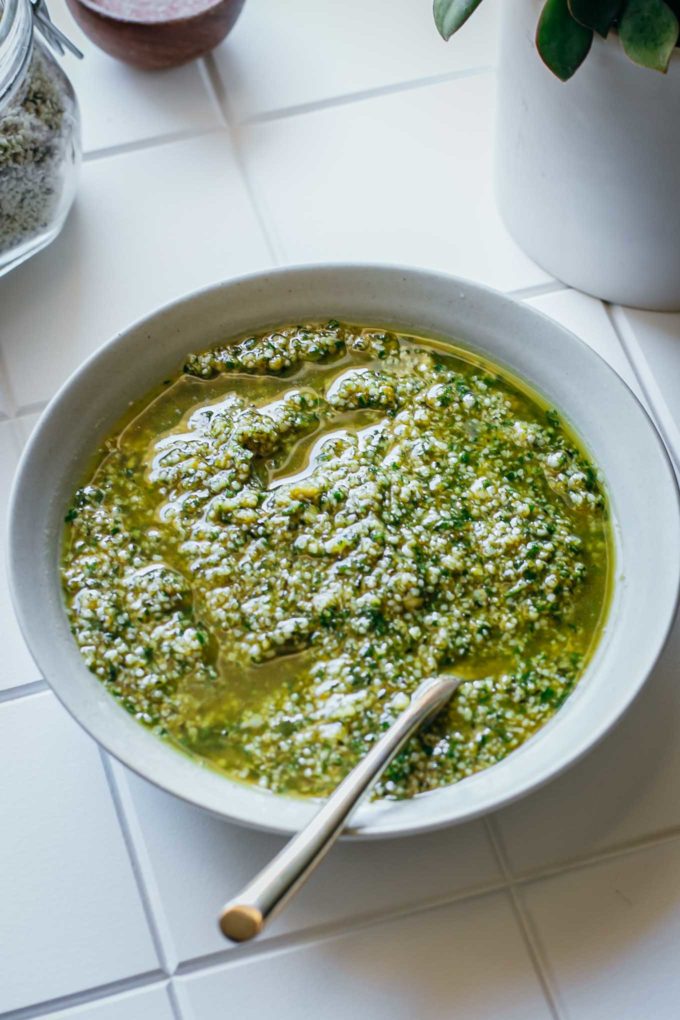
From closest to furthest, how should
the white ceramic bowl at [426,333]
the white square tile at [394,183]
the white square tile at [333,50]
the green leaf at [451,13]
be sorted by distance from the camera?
the white ceramic bowl at [426,333] → the green leaf at [451,13] → the white square tile at [394,183] → the white square tile at [333,50]

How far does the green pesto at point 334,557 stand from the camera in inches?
39.8

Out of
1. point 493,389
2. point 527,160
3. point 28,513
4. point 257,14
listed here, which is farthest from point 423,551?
point 257,14

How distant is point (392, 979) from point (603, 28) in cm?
84

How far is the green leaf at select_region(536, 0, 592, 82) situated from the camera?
3.44 ft

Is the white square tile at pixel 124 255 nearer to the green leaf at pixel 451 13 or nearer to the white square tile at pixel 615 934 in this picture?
the green leaf at pixel 451 13

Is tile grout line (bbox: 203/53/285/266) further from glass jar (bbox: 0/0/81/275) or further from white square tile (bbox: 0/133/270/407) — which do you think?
glass jar (bbox: 0/0/81/275)

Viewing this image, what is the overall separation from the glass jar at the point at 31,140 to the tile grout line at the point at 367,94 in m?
0.26

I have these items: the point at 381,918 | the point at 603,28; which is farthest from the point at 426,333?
the point at 381,918

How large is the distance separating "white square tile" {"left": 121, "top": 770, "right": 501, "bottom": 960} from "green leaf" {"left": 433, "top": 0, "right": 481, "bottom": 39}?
0.74 meters

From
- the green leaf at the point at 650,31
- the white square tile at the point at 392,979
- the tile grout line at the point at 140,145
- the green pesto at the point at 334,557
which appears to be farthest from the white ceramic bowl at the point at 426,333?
the tile grout line at the point at 140,145

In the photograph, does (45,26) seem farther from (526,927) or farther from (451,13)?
(526,927)

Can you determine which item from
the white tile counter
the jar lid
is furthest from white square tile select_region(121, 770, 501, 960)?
the jar lid

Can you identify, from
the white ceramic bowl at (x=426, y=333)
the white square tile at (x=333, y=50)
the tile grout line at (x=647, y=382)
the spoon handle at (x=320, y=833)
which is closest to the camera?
the spoon handle at (x=320, y=833)

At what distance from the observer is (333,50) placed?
1532 millimetres
